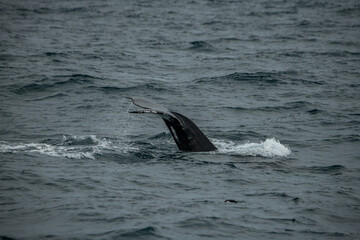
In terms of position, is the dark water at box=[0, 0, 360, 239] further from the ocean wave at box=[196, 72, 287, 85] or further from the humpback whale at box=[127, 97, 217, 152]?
the humpback whale at box=[127, 97, 217, 152]

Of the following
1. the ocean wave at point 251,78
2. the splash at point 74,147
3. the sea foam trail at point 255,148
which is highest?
the ocean wave at point 251,78

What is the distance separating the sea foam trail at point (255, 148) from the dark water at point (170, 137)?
0.15 feet

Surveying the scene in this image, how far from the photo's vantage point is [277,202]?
30.9 ft

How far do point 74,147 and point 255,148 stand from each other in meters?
3.92

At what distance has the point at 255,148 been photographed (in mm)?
12883

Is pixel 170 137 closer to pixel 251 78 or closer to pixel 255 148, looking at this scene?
pixel 255 148

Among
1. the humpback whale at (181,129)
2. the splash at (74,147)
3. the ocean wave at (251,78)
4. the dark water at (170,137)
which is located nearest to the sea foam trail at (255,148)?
the dark water at (170,137)

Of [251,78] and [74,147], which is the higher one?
[251,78]

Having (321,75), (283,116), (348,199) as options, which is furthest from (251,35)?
(348,199)

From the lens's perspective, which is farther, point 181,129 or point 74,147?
point 74,147

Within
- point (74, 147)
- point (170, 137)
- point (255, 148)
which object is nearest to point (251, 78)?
point (170, 137)

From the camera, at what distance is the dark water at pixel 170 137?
8555 millimetres

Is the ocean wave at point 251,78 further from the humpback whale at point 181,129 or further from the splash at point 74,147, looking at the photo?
the humpback whale at point 181,129

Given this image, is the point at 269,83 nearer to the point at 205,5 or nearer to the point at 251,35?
the point at 251,35
